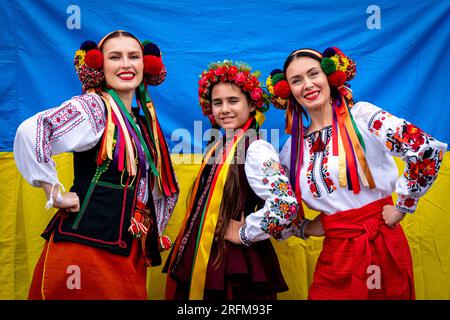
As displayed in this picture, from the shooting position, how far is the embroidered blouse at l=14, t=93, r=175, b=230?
246 centimetres

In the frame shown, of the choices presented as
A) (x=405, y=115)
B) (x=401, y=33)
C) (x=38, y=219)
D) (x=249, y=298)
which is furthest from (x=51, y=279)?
(x=401, y=33)

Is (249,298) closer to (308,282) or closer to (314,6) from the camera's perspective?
(308,282)

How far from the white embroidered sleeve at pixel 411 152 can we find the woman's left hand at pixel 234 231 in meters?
0.85

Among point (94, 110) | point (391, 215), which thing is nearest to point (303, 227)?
point (391, 215)

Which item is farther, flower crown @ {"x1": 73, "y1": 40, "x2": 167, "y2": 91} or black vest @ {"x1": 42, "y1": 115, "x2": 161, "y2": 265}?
flower crown @ {"x1": 73, "y1": 40, "x2": 167, "y2": 91}

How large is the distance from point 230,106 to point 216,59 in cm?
93

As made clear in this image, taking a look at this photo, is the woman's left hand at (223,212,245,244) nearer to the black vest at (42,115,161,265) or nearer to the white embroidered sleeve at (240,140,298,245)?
the white embroidered sleeve at (240,140,298,245)

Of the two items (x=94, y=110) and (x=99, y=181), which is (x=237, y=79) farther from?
(x=99, y=181)

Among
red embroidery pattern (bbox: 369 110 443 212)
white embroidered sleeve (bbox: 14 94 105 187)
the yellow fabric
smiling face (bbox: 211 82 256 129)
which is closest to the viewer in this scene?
white embroidered sleeve (bbox: 14 94 105 187)

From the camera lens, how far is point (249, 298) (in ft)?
9.14

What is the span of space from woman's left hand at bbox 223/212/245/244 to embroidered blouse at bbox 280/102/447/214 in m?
0.39

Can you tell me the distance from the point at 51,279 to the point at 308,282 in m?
1.96

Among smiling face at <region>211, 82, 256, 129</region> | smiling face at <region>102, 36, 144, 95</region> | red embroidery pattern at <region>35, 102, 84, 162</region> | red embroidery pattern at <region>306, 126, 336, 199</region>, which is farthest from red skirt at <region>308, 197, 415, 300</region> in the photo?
red embroidery pattern at <region>35, 102, 84, 162</region>

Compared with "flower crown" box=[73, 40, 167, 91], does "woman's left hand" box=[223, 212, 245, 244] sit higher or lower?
lower
